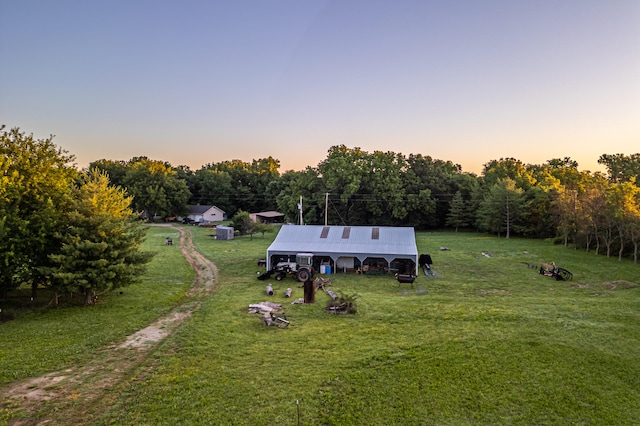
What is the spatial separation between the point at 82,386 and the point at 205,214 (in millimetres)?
61720

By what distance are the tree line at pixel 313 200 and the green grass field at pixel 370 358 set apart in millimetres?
2854

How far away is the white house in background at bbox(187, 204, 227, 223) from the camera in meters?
68.2

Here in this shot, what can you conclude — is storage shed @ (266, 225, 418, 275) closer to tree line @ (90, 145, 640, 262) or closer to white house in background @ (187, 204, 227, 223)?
tree line @ (90, 145, 640, 262)

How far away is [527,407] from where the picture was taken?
8766 millimetres

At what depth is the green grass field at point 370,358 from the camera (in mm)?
8609

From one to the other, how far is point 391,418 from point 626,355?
814 centimetres

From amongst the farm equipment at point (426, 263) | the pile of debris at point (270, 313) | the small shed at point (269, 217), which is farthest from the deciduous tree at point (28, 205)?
the small shed at point (269, 217)

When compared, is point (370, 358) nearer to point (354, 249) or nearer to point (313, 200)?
point (354, 249)

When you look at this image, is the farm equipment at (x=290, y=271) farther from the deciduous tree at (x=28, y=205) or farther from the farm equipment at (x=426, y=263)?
the deciduous tree at (x=28, y=205)

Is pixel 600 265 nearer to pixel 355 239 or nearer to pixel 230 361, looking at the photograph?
pixel 355 239

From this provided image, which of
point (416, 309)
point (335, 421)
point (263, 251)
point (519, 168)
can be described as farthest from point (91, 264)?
point (519, 168)

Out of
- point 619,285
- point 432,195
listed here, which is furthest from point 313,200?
point 619,285

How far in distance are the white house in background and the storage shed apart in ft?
148

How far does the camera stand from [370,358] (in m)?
11.1
